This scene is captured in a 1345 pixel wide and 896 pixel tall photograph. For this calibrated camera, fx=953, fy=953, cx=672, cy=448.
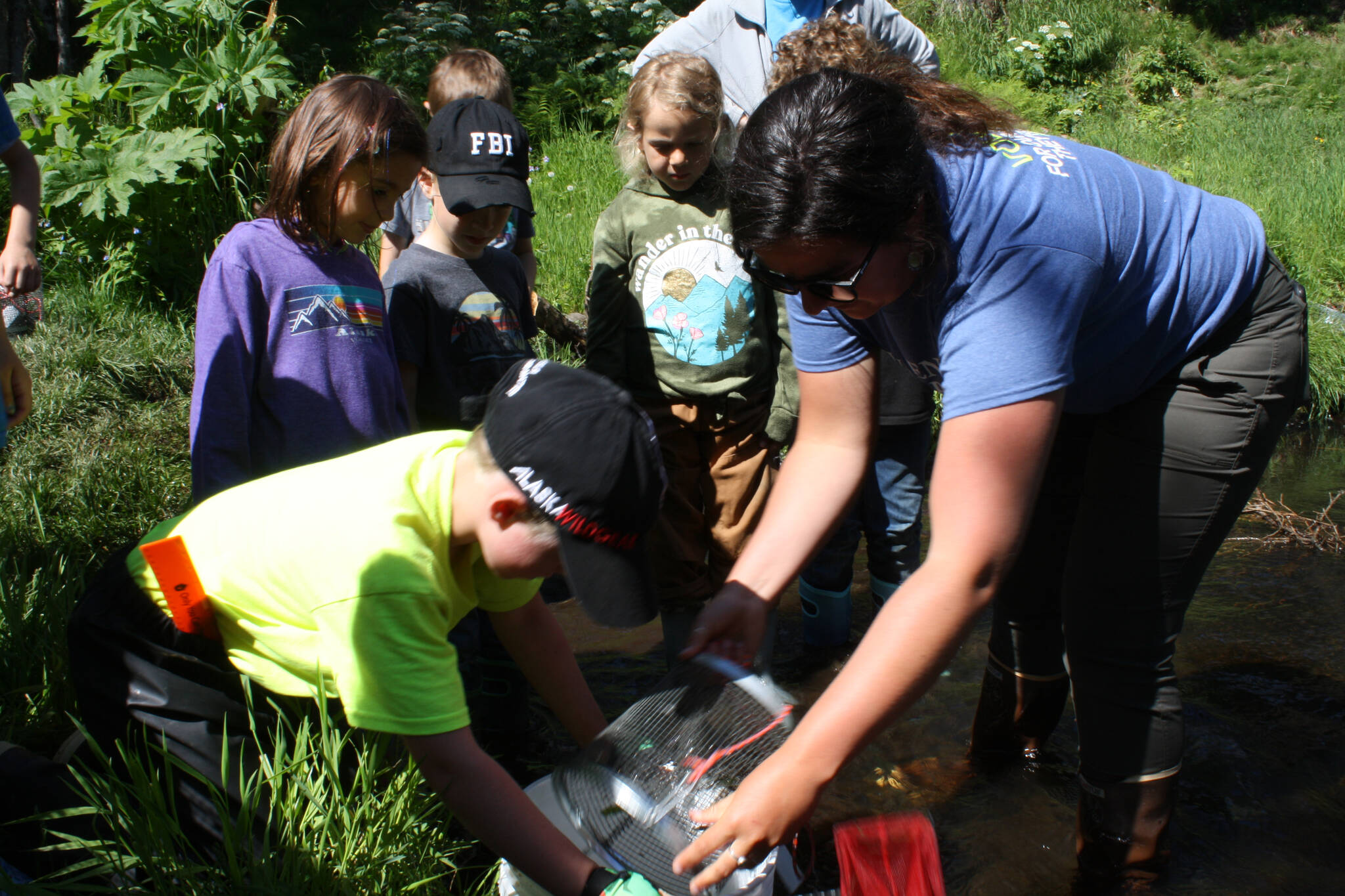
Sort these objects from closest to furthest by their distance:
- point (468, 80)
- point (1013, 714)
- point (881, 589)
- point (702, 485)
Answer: point (1013, 714), point (702, 485), point (881, 589), point (468, 80)

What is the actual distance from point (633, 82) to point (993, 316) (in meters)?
1.88

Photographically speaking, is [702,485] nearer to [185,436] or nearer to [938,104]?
[938,104]

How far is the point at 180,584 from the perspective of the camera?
1734 millimetres

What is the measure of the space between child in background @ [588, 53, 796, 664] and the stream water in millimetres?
544

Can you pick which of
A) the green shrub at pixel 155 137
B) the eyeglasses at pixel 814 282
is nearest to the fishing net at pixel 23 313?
the green shrub at pixel 155 137

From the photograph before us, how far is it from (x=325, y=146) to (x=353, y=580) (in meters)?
1.30

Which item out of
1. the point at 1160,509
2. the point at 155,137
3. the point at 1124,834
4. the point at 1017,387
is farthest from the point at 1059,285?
the point at 155,137

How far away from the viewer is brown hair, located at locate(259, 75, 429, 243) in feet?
7.69

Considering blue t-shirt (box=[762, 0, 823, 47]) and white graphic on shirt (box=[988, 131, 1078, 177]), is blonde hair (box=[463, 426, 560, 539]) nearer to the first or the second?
white graphic on shirt (box=[988, 131, 1078, 177])

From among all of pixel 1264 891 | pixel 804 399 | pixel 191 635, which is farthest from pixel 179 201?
pixel 1264 891

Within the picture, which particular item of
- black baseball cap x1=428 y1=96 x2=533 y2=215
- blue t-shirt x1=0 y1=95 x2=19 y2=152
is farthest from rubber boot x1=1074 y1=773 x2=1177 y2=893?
blue t-shirt x1=0 y1=95 x2=19 y2=152

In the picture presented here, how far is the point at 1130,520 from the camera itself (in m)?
1.88

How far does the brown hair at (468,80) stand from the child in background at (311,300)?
1.09 metres

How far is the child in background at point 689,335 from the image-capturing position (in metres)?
2.80
